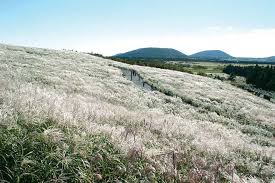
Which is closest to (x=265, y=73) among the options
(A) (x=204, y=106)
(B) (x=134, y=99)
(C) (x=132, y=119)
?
(A) (x=204, y=106)

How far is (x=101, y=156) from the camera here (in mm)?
7797

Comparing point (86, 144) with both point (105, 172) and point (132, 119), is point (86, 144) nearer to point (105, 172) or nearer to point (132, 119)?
point (105, 172)

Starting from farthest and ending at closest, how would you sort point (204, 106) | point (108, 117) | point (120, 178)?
point (204, 106) → point (108, 117) → point (120, 178)

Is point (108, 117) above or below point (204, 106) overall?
above

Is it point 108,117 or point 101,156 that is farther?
point 108,117

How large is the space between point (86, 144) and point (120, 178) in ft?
4.00

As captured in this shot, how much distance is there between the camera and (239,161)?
1306cm

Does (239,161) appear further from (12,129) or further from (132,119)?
(12,129)

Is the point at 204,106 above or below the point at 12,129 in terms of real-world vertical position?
below

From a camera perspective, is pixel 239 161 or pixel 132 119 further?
pixel 132 119

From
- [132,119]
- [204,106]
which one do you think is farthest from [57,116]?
[204,106]

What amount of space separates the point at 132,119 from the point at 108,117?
4.32 ft

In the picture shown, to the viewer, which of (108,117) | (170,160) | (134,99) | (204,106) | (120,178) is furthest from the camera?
(204,106)

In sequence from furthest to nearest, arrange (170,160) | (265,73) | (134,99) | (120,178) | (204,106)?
(265,73)
(204,106)
(134,99)
(170,160)
(120,178)
